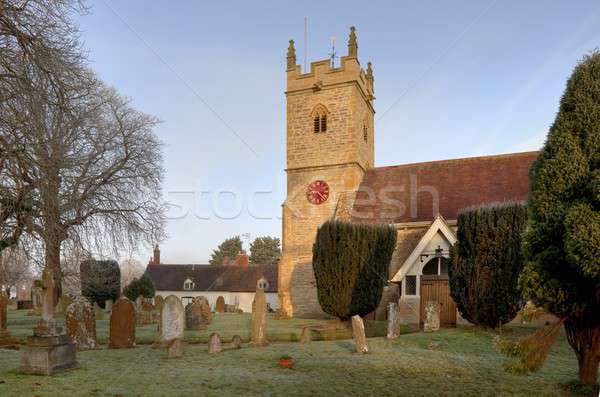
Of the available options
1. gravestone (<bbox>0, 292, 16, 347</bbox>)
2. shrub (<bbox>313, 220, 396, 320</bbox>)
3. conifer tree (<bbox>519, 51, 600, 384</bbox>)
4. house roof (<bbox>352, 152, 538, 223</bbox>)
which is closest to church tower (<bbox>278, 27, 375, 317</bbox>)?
house roof (<bbox>352, 152, 538, 223</bbox>)

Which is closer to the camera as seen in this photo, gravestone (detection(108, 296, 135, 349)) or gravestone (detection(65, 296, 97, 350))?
gravestone (detection(65, 296, 97, 350))

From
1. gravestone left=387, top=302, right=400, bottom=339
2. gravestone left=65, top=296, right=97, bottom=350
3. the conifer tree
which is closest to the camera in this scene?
the conifer tree

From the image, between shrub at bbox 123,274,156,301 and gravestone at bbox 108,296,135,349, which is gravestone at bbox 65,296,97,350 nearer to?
gravestone at bbox 108,296,135,349

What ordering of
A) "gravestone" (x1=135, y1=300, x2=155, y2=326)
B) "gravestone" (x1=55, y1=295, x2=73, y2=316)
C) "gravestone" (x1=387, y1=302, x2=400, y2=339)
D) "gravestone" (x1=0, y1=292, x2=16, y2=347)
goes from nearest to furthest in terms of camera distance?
"gravestone" (x1=0, y1=292, x2=16, y2=347)
"gravestone" (x1=387, y1=302, x2=400, y2=339)
"gravestone" (x1=135, y1=300, x2=155, y2=326)
"gravestone" (x1=55, y1=295, x2=73, y2=316)

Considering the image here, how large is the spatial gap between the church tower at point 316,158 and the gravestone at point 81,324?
558 inches

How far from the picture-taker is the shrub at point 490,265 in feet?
46.9

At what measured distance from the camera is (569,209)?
20.7 feet

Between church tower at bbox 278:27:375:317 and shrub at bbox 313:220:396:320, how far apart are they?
6.35 metres

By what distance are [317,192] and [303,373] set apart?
17.8 metres

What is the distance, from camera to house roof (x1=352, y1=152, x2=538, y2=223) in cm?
2164

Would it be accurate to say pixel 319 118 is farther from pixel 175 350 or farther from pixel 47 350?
pixel 47 350

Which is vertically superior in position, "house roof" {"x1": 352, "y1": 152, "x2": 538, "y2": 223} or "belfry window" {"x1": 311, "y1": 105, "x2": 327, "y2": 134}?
"belfry window" {"x1": 311, "y1": 105, "x2": 327, "y2": 134}

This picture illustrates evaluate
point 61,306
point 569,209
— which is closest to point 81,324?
point 569,209

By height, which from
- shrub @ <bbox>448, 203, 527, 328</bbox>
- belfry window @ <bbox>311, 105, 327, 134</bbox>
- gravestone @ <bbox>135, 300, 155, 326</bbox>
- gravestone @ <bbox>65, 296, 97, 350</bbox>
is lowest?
gravestone @ <bbox>135, 300, 155, 326</bbox>
